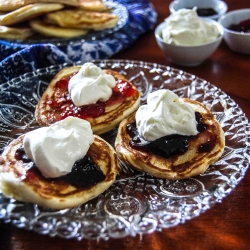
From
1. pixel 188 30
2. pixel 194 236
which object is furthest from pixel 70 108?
pixel 188 30

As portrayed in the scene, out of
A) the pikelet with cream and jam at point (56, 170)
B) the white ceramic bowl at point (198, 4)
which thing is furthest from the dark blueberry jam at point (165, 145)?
the white ceramic bowl at point (198, 4)

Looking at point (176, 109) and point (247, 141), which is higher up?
point (176, 109)

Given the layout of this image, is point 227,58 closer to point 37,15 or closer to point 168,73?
point 168,73

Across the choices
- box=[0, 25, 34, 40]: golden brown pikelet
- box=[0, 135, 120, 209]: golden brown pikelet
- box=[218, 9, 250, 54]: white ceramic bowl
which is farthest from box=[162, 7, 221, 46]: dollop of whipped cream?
box=[0, 135, 120, 209]: golden brown pikelet

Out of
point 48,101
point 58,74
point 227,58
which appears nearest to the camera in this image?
point 48,101

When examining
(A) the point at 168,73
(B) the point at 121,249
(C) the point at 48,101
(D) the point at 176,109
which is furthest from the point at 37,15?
(B) the point at 121,249

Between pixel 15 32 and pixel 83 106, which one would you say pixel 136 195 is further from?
pixel 15 32
